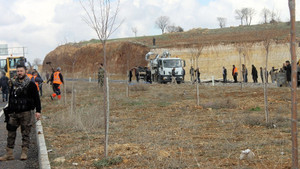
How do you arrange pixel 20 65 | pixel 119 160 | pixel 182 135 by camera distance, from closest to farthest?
pixel 119 160
pixel 20 65
pixel 182 135

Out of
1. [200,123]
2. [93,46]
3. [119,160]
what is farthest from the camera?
[93,46]

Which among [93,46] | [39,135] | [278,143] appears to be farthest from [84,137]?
[93,46]

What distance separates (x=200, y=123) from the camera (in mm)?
11039

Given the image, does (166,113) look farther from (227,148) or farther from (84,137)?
(227,148)

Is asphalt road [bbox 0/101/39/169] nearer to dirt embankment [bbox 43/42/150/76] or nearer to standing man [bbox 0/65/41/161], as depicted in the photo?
standing man [bbox 0/65/41/161]

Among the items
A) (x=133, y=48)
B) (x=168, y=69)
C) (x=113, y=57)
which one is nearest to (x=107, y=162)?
(x=168, y=69)

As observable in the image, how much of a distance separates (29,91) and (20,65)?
0.53 m

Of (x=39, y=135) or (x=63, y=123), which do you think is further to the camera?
(x=63, y=123)

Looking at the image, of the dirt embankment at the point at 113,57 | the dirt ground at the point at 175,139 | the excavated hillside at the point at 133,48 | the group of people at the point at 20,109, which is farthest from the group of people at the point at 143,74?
the group of people at the point at 20,109

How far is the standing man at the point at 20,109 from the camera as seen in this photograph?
7941mm

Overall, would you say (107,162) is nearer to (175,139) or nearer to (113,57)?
(175,139)

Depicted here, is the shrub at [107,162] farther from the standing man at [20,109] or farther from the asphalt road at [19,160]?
the standing man at [20,109]

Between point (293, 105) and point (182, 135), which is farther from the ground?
point (293, 105)

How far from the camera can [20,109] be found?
7.95m
